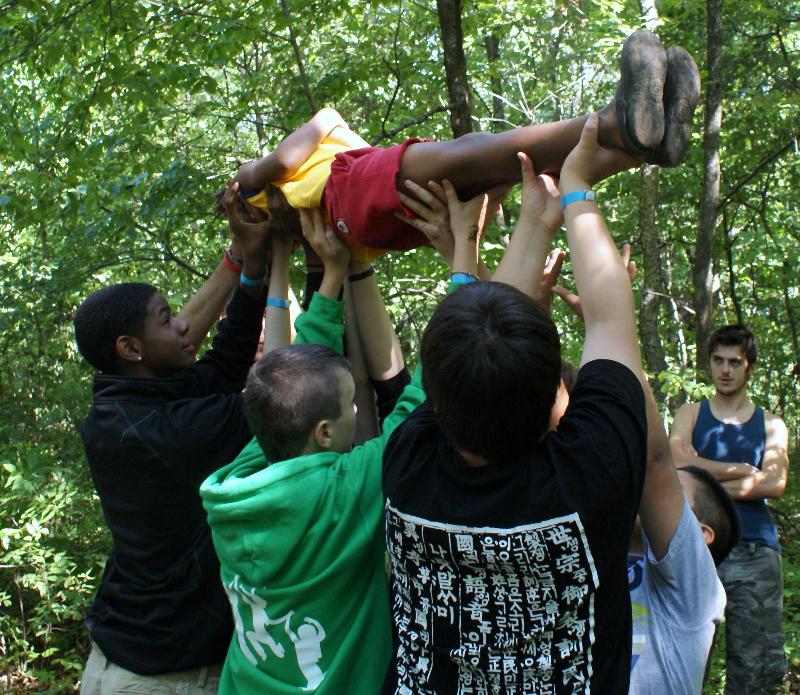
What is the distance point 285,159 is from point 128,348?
84cm

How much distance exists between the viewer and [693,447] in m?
4.34

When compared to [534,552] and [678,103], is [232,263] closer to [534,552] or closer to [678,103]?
[678,103]

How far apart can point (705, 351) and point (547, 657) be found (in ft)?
16.9

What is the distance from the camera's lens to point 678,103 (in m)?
1.92

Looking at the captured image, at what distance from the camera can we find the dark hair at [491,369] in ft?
4.25

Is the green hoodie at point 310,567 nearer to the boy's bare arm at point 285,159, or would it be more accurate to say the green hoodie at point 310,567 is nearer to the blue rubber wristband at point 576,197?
the blue rubber wristband at point 576,197

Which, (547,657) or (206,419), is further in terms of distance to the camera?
(206,419)

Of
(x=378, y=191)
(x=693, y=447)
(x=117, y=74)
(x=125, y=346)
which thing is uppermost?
(x=117, y=74)

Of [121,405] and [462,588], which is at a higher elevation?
[121,405]

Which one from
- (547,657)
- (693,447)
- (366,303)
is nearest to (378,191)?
(366,303)

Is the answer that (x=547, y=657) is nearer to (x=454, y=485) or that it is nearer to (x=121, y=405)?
(x=454, y=485)

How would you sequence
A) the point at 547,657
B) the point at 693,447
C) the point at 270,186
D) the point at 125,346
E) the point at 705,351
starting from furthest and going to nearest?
the point at 705,351, the point at 693,447, the point at 270,186, the point at 125,346, the point at 547,657

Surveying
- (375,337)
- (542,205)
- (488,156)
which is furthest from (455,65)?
(542,205)

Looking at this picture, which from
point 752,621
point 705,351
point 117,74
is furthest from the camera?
point 705,351
